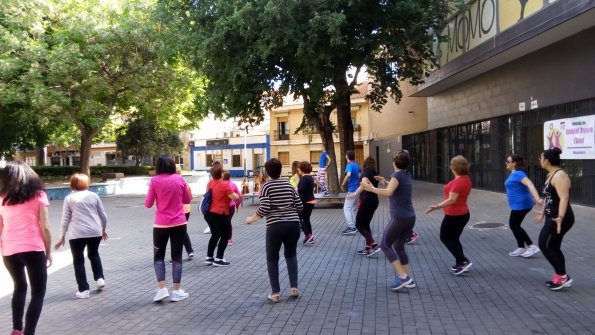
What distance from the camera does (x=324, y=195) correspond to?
15797 mm

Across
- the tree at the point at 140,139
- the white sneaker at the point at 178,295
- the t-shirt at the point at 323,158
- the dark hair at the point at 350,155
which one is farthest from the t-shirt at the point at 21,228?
the tree at the point at 140,139

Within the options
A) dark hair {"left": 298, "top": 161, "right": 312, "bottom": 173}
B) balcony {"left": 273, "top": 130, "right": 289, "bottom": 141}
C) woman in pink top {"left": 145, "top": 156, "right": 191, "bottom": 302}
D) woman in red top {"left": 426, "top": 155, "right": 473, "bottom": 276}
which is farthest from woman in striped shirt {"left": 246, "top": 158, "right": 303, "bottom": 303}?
→ balcony {"left": 273, "top": 130, "right": 289, "bottom": 141}

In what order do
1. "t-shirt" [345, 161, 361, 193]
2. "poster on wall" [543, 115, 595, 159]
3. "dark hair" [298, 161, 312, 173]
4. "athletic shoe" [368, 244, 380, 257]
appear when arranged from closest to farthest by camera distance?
"athletic shoe" [368, 244, 380, 257]
"dark hair" [298, 161, 312, 173]
"t-shirt" [345, 161, 361, 193]
"poster on wall" [543, 115, 595, 159]

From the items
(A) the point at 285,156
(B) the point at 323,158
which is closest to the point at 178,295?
(B) the point at 323,158

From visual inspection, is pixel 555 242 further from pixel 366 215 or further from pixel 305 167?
pixel 305 167

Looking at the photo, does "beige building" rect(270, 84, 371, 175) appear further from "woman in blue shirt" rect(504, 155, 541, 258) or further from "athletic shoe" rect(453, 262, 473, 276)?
"athletic shoe" rect(453, 262, 473, 276)

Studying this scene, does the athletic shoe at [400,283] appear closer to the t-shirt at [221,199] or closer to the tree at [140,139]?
the t-shirt at [221,199]

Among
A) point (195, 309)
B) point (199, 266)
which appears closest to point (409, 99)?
point (199, 266)

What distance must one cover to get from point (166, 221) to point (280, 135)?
148 feet

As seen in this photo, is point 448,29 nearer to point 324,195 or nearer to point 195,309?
point 324,195

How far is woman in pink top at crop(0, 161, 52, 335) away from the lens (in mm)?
4309

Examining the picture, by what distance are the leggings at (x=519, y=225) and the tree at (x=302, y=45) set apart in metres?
7.63

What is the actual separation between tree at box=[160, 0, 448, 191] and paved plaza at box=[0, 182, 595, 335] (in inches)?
279

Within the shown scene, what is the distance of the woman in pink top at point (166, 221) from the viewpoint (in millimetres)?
5598
